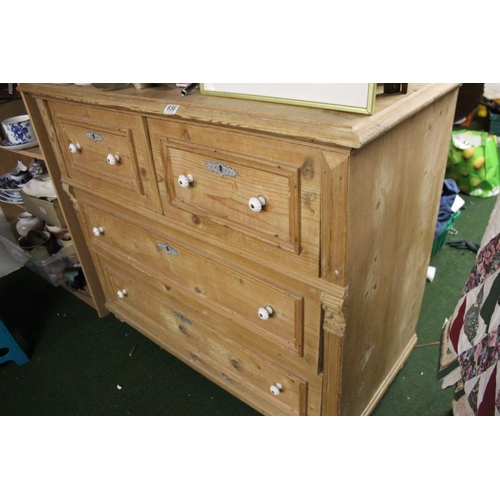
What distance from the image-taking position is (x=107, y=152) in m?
1.35

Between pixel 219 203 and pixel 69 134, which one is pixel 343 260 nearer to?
pixel 219 203

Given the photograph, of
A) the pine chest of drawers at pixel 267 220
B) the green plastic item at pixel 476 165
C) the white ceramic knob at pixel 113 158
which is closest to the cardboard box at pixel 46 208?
the pine chest of drawers at pixel 267 220

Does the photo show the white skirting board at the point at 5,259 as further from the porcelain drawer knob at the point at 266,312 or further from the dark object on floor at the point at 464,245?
the dark object on floor at the point at 464,245

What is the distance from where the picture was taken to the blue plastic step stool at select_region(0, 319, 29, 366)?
1760 millimetres

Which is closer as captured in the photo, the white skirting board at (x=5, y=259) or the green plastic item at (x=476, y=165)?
the white skirting board at (x=5, y=259)

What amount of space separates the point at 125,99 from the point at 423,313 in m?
1.54

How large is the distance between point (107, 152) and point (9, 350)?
3.47ft

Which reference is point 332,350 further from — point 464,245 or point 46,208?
point 464,245

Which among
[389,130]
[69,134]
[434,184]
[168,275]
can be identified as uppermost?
[389,130]

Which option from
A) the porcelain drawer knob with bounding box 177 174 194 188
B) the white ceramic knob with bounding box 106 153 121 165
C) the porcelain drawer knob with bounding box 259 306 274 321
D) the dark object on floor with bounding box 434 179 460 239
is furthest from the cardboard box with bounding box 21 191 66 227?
the dark object on floor with bounding box 434 179 460 239

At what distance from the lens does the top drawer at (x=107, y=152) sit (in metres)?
1.21

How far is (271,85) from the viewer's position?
0.91 metres
